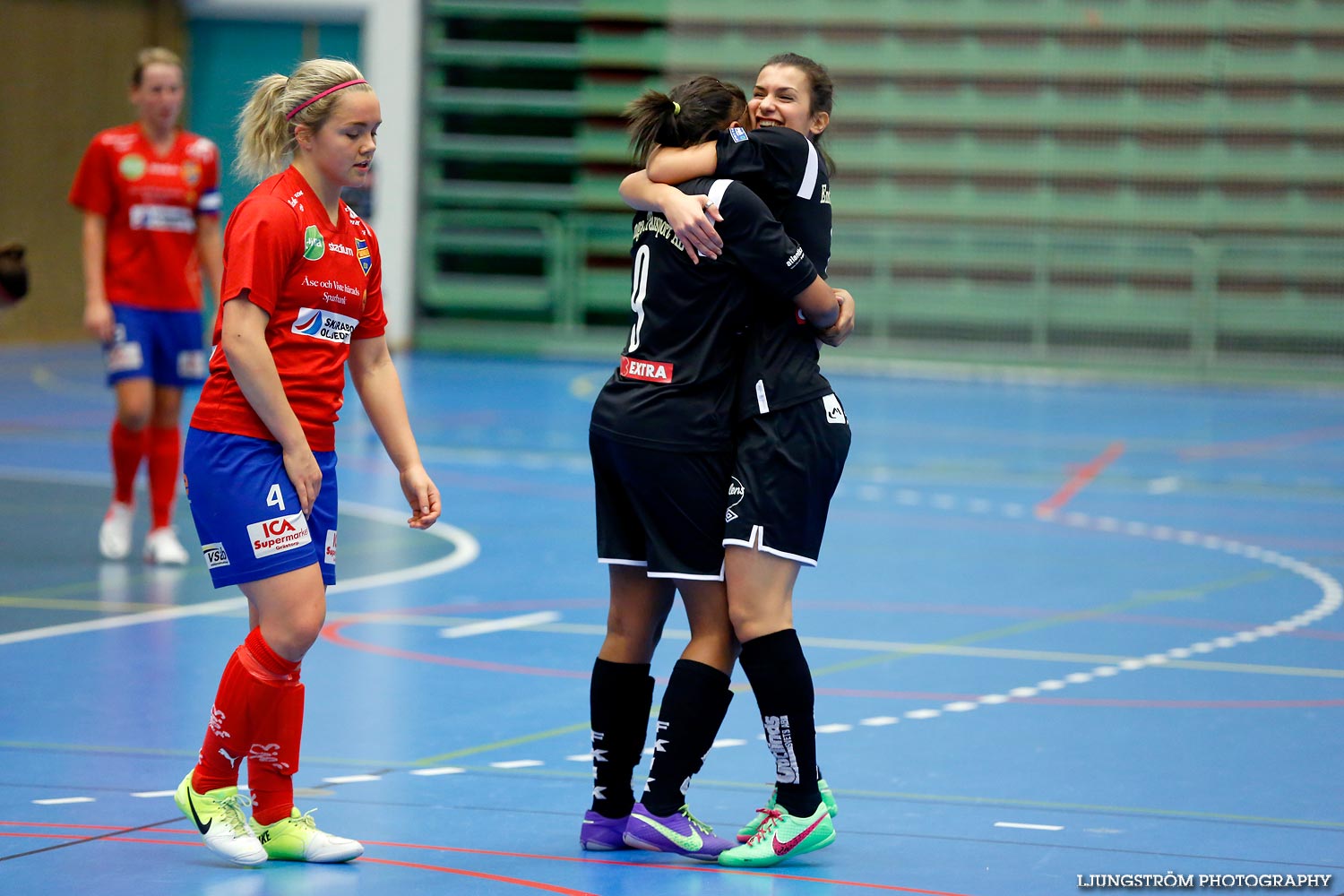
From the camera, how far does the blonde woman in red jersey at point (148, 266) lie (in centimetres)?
791

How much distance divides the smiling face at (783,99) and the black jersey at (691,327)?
25cm

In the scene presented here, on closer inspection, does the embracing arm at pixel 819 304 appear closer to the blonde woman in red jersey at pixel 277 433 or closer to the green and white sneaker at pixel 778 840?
the blonde woman in red jersey at pixel 277 433

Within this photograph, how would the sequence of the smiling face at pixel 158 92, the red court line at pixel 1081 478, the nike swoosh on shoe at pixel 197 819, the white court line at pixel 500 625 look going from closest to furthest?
the nike swoosh on shoe at pixel 197 819 → the white court line at pixel 500 625 → the smiling face at pixel 158 92 → the red court line at pixel 1081 478

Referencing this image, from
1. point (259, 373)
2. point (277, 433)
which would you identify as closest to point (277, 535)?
point (277, 433)

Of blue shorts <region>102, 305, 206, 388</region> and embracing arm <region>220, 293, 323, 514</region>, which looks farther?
blue shorts <region>102, 305, 206, 388</region>

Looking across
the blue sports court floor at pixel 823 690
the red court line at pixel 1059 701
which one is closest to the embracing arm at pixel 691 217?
the blue sports court floor at pixel 823 690

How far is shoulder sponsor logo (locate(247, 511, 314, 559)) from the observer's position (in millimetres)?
3768

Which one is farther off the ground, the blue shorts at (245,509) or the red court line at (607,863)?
the blue shorts at (245,509)

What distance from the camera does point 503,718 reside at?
5.30m

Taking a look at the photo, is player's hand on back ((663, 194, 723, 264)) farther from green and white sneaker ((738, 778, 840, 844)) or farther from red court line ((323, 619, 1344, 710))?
red court line ((323, 619, 1344, 710))

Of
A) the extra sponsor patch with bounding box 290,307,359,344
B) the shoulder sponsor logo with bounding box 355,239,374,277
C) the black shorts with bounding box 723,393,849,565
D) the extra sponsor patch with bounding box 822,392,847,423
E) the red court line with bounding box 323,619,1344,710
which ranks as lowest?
the red court line with bounding box 323,619,1344,710

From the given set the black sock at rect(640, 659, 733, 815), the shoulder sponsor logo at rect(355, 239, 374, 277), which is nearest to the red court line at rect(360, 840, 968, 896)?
the black sock at rect(640, 659, 733, 815)

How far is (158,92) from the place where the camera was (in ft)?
25.7

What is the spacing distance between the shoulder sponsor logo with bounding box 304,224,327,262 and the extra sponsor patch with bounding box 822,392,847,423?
1.14 meters
